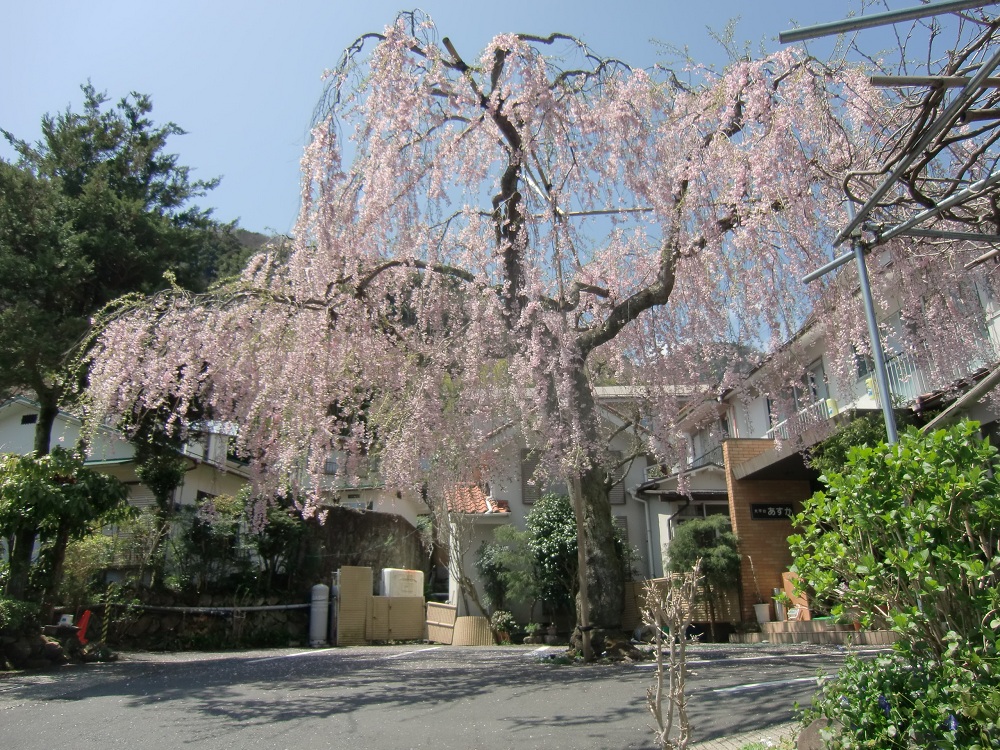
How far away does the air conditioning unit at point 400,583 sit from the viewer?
18828 mm

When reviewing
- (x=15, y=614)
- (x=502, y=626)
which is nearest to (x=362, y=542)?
(x=502, y=626)

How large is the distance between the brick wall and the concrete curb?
11.4 meters

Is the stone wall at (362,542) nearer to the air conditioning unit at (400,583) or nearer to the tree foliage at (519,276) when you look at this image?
the air conditioning unit at (400,583)

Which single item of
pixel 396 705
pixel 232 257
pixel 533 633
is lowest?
pixel 533 633

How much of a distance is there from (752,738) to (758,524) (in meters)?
12.2

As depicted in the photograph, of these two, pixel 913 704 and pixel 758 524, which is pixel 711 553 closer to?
pixel 758 524

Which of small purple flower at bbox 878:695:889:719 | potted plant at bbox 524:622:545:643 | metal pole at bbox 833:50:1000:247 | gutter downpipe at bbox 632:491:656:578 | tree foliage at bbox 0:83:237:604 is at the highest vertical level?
tree foliage at bbox 0:83:237:604

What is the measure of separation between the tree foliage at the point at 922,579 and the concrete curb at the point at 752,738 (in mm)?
951

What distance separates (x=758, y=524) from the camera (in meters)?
16.4

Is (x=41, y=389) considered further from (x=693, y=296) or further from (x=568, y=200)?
(x=693, y=296)

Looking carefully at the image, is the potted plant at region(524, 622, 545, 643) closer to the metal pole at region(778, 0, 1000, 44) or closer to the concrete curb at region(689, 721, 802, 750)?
the concrete curb at region(689, 721, 802, 750)

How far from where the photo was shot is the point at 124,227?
15.4m

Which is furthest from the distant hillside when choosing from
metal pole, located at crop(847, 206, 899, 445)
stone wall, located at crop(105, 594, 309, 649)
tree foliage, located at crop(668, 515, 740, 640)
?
metal pole, located at crop(847, 206, 899, 445)

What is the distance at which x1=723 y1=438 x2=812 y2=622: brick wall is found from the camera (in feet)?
52.3
